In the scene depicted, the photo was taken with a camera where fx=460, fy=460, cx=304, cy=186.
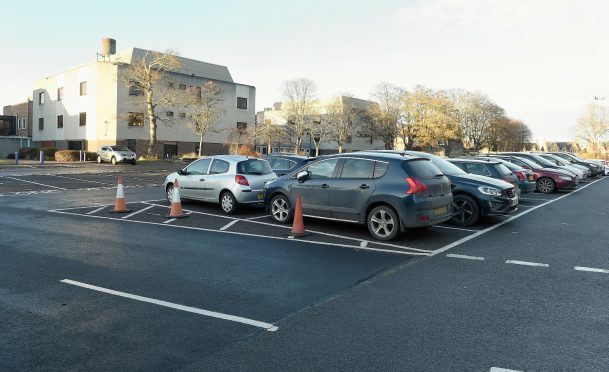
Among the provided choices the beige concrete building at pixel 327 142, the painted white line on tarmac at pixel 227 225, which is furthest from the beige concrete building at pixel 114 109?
the painted white line on tarmac at pixel 227 225

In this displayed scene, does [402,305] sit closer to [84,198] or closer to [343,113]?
[84,198]

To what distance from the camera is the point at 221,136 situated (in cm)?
6028

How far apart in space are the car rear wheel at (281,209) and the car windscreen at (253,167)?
1651 millimetres

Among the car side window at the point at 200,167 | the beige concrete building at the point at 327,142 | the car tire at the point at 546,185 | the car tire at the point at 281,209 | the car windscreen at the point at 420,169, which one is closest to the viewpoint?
the car windscreen at the point at 420,169

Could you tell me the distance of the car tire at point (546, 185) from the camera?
19.5 m

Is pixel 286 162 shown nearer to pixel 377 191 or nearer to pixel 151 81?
pixel 377 191

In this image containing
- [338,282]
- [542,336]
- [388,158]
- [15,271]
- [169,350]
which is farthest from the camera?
[388,158]

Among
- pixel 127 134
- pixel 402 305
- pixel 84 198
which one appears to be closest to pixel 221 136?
pixel 127 134

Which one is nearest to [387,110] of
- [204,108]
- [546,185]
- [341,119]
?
[341,119]

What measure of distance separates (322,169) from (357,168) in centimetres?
89

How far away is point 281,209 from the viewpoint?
10.7 m

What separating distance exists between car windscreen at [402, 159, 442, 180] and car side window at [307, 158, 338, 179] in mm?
1591

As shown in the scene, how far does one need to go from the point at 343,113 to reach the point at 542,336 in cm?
6648

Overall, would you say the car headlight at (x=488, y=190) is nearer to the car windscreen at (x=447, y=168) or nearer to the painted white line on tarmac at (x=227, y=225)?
the car windscreen at (x=447, y=168)
